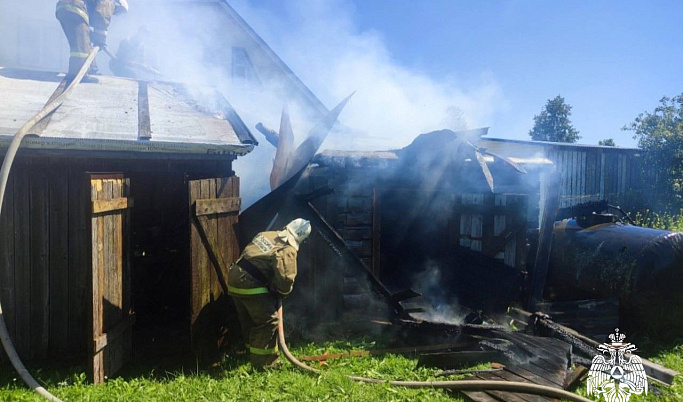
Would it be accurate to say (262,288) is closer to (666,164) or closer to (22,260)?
(22,260)

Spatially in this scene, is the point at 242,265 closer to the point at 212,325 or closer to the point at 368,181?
the point at 212,325

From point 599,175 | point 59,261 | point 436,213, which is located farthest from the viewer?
point 599,175

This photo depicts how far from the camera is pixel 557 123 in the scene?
53031 millimetres

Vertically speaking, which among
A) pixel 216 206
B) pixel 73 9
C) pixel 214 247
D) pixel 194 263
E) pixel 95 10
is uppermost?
pixel 95 10

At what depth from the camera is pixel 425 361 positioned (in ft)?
15.6

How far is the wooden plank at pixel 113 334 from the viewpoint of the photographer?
4082mm

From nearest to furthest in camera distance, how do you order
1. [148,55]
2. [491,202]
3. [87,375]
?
[87,375] → [491,202] → [148,55]

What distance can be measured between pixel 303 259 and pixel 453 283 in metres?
2.87

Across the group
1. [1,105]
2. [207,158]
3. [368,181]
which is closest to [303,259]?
[368,181]

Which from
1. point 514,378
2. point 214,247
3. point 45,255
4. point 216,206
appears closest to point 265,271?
point 214,247

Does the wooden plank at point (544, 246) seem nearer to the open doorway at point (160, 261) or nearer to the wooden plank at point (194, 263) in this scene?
the wooden plank at point (194, 263)

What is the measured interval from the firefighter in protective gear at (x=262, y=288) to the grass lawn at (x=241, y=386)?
10.9 inches

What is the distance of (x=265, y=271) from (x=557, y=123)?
58.4 meters

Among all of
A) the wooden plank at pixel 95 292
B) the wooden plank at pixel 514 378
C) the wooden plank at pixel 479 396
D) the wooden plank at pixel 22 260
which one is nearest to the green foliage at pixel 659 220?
the wooden plank at pixel 514 378
